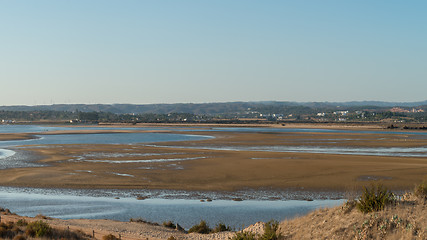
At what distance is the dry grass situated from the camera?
477 inches

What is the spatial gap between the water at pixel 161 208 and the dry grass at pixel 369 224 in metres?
6.17

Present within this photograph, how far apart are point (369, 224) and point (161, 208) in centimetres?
1330

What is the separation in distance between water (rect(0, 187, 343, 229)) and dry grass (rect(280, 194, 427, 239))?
6169 millimetres

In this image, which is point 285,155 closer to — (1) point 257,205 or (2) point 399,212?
(1) point 257,205

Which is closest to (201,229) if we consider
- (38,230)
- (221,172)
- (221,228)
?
(221,228)

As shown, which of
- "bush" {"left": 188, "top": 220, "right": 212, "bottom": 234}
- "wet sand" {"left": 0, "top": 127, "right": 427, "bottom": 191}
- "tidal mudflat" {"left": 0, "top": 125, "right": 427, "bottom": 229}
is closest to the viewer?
"bush" {"left": 188, "top": 220, "right": 212, "bottom": 234}

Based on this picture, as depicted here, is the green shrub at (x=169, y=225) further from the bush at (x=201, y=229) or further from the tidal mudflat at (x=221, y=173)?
the tidal mudflat at (x=221, y=173)

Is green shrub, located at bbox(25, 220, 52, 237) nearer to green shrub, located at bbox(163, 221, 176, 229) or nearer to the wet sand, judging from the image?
green shrub, located at bbox(163, 221, 176, 229)

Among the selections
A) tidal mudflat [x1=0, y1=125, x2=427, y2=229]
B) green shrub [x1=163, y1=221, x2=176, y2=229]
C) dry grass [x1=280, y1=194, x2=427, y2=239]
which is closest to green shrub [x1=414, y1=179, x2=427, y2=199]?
dry grass [x1=280, y1=194, x2=427, y2=239]

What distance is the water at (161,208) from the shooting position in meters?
21.4

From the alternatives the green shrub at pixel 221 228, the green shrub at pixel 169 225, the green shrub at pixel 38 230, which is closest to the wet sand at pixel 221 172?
the green shrub at pixel 169 225

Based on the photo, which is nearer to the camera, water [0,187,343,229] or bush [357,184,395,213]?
bush [357,184,395,213]

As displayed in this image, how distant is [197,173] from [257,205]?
11263 millimetres

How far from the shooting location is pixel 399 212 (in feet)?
42.3
